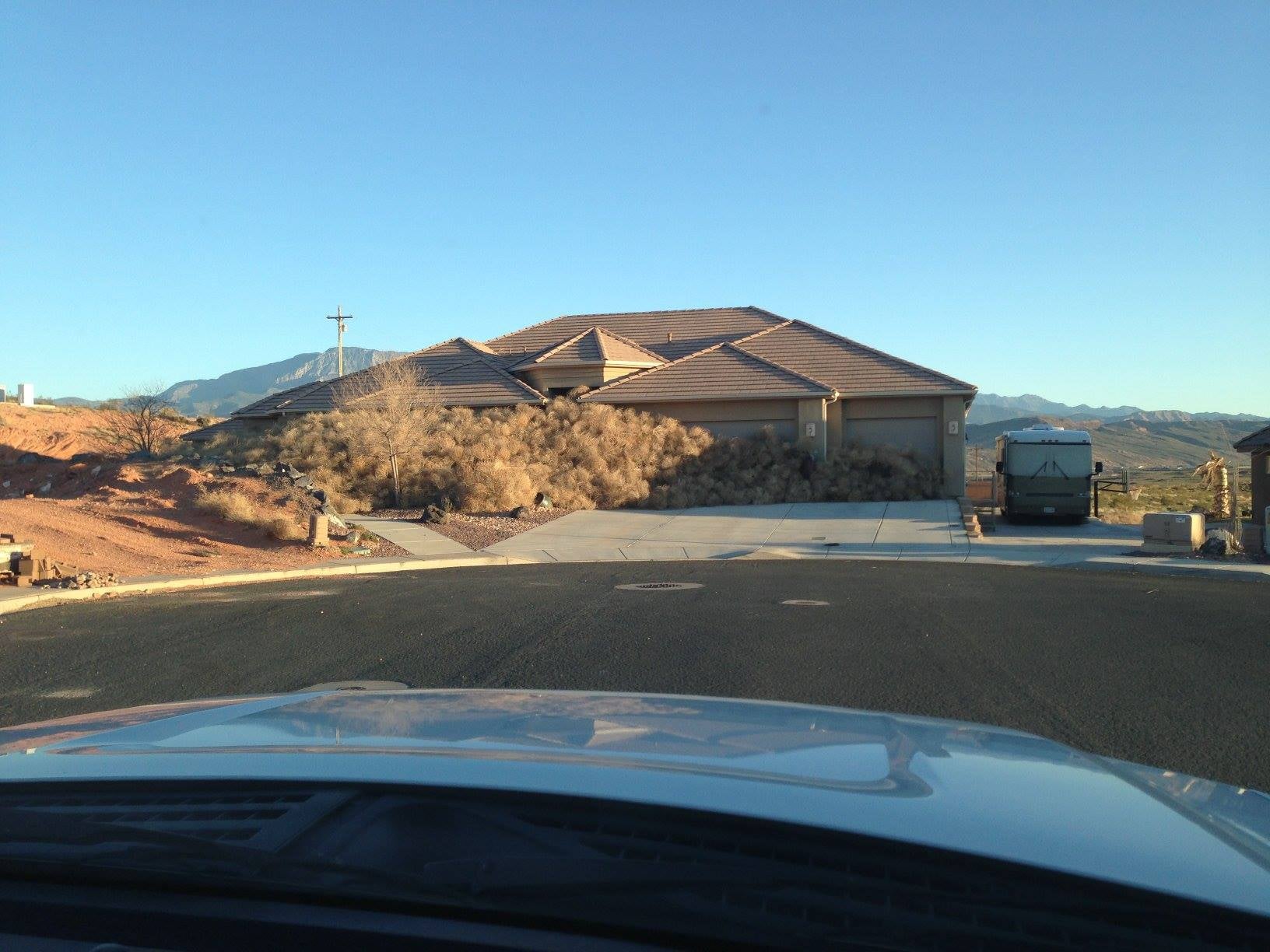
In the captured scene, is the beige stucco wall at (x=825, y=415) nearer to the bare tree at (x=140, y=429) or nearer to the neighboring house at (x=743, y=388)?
the neighboring house at (x=743, y=388)

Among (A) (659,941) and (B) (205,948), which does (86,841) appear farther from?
(A) (659,941)

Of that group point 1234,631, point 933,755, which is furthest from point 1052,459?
point 933,755

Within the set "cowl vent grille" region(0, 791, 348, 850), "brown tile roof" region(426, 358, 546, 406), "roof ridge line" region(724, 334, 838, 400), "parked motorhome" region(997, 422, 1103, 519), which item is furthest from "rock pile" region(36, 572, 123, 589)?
"roof ridge line" region(724, 334, 838, 400)

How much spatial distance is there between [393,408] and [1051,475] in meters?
17.5

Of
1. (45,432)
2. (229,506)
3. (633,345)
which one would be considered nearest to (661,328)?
(633,345)

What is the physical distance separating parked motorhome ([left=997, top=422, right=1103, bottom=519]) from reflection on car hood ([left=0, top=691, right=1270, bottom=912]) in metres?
27.1

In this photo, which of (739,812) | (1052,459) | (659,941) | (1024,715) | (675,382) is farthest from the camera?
(675,382)

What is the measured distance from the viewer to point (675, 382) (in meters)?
35.0

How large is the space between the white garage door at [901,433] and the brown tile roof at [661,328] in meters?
8.06

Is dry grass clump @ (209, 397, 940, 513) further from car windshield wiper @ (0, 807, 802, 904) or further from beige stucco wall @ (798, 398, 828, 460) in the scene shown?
car windshield wiper @ (0, 807, 802, 904)

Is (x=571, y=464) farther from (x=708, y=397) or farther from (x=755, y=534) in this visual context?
(x=755, y=534)

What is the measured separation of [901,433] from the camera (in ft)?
114

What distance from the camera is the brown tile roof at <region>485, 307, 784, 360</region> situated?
138 ft

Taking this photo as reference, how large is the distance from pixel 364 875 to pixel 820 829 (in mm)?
927
